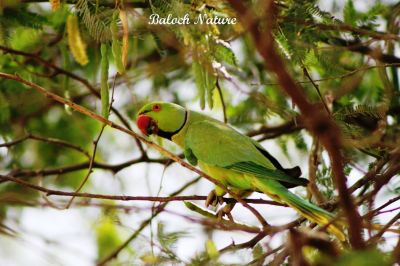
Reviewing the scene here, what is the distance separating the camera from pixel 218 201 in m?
3.78

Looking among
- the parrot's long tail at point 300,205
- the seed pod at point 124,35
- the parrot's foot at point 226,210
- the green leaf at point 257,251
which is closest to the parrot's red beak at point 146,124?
the parrot's foot at point 226,210

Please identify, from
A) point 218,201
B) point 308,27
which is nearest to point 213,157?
point 218,201

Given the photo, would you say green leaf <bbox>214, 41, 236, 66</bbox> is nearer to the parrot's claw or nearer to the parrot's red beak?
the parrot's red beak

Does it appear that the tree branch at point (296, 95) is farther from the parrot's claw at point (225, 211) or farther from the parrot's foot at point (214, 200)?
the parrot's foot at point (214, 200)

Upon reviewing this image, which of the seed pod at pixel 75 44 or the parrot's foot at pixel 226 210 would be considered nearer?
the seed pod at pixel 75 44

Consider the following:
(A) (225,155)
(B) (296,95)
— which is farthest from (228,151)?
(B) (296,95)

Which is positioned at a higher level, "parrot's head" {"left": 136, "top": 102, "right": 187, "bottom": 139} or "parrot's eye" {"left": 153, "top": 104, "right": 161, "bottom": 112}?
"parrot's eye" {"left": 153, "top": 104, "right": 161, "bottom": 112}

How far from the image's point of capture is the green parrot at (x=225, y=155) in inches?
135

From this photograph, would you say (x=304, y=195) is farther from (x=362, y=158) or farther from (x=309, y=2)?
(x=309, y=2)

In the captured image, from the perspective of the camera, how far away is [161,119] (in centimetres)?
436

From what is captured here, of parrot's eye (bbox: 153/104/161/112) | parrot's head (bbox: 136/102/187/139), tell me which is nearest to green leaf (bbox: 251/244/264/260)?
parrot's head (bbox: 136/102/187/139)

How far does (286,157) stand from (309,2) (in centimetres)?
133

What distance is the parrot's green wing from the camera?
3.56m

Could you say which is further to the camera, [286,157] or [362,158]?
[286,157]
